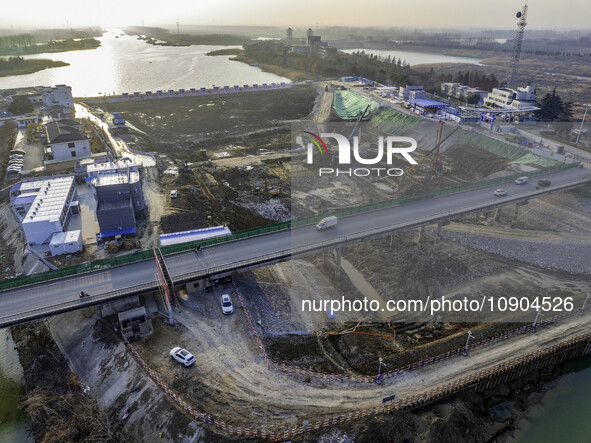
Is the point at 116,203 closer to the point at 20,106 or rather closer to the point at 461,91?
the point at 20,106

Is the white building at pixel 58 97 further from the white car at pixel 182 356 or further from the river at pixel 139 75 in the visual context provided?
the white car at pixel 182 356

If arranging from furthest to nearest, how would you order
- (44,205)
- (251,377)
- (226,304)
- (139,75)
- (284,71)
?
(284,71)
(139,75)
(44,205)
(226,304)
(251,377)

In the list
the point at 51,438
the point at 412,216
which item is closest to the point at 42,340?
the point at 51,438

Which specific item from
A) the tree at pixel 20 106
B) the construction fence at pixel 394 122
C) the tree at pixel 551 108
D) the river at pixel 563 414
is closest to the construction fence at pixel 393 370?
the river at pixel 563 414

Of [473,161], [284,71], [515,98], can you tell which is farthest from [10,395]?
[284,71]

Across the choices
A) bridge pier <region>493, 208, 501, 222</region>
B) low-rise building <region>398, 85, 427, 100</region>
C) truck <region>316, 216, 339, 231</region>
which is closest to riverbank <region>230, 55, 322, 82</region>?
low-rise building <region>398, 85, 427, 100</region>

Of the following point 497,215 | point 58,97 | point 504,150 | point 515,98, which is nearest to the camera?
point 497,215

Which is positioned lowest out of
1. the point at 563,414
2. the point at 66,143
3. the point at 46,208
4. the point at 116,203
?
→ the point at 563,414
